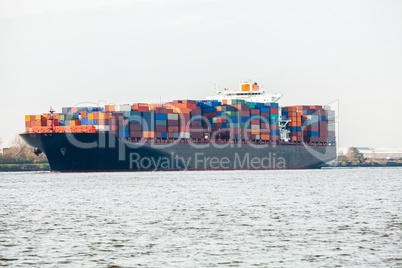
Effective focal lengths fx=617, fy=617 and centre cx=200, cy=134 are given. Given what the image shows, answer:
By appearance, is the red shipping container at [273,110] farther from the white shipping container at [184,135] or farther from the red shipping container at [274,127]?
the white shipping container at [184,135]

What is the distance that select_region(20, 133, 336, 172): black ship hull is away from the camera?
79.2 metres

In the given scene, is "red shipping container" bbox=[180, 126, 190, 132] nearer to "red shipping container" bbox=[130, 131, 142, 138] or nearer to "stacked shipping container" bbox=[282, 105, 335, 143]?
"red shipping container" bbox=[130, 131, 142, 138]

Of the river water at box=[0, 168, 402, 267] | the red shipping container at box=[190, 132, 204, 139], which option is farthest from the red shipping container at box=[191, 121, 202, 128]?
the river water at box=[0, 168, 402, 267]

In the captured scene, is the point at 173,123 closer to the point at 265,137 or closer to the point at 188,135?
the point at 188,135

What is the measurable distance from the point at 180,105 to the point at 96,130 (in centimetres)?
1558

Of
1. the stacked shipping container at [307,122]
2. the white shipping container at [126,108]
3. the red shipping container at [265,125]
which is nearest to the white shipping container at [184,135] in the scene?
the white shipping container at [126,108]

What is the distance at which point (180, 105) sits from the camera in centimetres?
9188

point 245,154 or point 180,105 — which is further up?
A: point 180,105

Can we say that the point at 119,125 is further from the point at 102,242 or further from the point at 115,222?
the point at 102,242

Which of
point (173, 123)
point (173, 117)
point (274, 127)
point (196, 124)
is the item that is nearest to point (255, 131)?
point (274, 127)

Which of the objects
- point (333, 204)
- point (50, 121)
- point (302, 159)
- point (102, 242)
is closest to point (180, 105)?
point (50, 121)

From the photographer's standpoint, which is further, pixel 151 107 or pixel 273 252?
pixel 151 107

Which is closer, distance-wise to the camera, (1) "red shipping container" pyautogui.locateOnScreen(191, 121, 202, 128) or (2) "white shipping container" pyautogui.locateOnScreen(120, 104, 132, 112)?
(2) "white shipping container" pyautogui.locateOnScreen(120, 104, 132, 112)

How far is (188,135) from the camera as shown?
297ft
